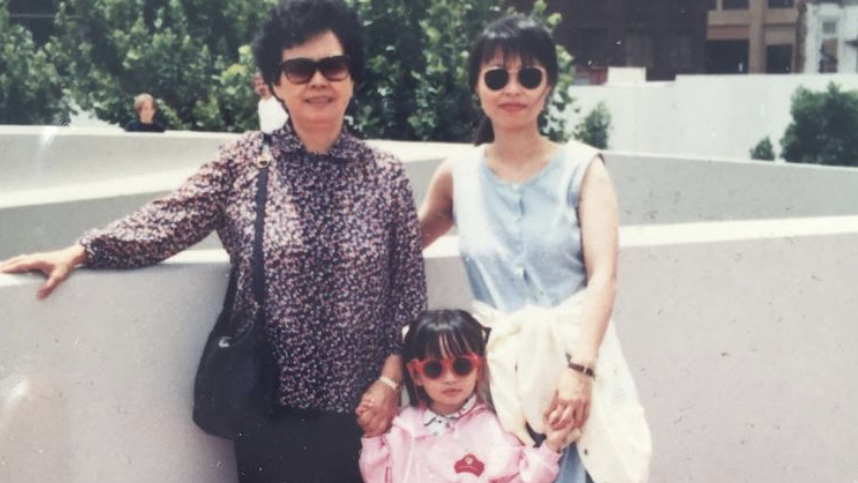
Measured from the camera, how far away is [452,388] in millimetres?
2732

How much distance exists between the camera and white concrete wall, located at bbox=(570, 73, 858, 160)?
2106 cm

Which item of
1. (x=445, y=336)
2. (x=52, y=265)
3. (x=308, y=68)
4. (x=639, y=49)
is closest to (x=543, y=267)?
(x=445, y=336)

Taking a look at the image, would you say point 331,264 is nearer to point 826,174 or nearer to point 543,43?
point 543,43

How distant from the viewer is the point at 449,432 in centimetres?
276

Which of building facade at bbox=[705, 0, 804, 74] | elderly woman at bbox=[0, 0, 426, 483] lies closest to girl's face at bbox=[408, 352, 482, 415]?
elderly woman at bbox=[0, 0, 426, 483]

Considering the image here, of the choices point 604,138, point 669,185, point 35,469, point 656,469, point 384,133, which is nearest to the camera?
point 35,469

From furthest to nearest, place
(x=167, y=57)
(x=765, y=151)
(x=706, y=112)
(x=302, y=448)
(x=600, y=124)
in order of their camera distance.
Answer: (x=706, y=112) → (x=600, y=124) → (x=765, y=151) → (x=167, y=57) → (x=302, y=448)

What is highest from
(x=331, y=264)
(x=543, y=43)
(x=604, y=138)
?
(x=543, y=43)

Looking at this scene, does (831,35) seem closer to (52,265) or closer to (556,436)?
(556,436)

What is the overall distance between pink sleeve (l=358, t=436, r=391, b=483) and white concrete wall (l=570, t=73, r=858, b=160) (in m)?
19.0

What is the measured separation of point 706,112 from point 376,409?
19847mm

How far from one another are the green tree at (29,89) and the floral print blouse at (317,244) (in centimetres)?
1359

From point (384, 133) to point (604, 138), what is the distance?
439 inches

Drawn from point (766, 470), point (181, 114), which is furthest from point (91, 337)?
point (181, 114)
